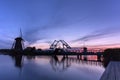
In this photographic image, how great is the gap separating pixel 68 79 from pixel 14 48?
296 feet

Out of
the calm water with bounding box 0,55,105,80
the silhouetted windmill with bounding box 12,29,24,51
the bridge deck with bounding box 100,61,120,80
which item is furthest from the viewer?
the silhouetted windmill with bounding box 12,29,24,51

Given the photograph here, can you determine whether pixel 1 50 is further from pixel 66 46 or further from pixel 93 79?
pixel 93 79

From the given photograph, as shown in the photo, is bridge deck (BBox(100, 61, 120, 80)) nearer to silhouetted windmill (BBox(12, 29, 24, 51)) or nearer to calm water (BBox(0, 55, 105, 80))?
calm water (BBox(0, 55, 105, 80))

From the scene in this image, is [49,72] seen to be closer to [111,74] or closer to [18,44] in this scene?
[111,74]

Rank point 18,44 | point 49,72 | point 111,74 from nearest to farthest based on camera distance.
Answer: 1. point 111,74
2. point 49,72
3. point 18,44

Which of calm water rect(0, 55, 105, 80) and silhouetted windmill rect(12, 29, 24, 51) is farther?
silhouetted windmill rect(12, 29, 24, 51)

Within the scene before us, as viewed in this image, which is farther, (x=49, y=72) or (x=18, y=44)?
(x=18, y=44)

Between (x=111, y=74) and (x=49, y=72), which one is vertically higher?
(x=111, y=74)

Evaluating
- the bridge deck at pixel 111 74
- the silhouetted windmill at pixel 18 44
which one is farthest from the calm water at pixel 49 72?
the silhouetted windmill at pixel 18 44

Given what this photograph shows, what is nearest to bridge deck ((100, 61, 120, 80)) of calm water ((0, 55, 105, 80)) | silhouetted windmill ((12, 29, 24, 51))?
calm water ((0, 55, 105, 80))

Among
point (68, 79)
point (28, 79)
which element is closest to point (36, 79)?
point (28, 79)

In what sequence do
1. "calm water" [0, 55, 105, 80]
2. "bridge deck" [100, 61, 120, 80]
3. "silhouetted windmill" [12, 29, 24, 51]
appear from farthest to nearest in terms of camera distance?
"silhouetted windmill" [12, 29, 24, 51]
"calm water" [0, 55, 105, 80]
"bridge deck" [100, 61, 120, 80]

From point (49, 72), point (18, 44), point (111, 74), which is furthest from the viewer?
point (18, 44)

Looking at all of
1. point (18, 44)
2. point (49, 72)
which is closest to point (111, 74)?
point (49, 72)
